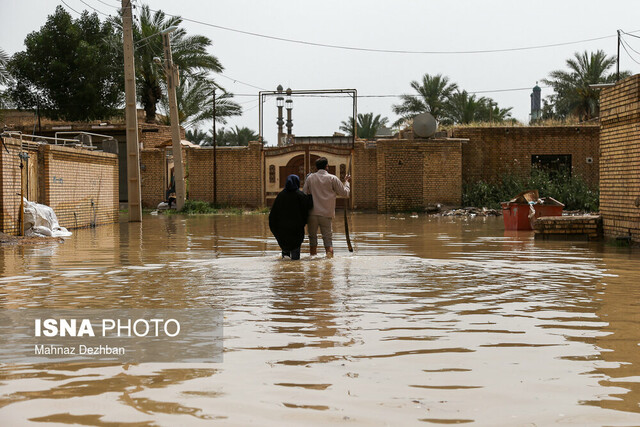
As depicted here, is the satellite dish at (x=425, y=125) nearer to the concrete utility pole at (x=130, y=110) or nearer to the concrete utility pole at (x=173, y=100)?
the concrete utility pole at (x=173, y=100)

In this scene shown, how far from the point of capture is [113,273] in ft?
36.2

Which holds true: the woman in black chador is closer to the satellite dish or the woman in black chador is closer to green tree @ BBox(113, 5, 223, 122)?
the satellite dish

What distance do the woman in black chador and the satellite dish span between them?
21503 mm

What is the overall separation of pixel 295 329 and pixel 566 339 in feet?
6.90

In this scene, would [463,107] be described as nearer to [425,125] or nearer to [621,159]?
[425,125]

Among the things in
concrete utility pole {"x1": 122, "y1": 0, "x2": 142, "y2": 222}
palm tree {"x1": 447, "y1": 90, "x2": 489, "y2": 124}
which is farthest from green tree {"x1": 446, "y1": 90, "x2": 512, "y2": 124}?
concrete utility pole {"x1": 122, "y1": 0, "x2": 142, "y2": 222}

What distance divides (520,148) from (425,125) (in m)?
4.15

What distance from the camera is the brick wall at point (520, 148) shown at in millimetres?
34031

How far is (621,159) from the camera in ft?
51.8

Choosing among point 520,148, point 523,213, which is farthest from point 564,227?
point 520,148

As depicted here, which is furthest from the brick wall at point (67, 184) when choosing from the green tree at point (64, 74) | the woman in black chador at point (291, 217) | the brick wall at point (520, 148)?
the green tree at point (64, 74)

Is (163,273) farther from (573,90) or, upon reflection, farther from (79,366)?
(573,90)

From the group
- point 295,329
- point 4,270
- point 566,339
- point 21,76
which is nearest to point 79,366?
point 295,329

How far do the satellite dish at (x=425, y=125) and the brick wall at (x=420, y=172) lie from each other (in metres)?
0.38
